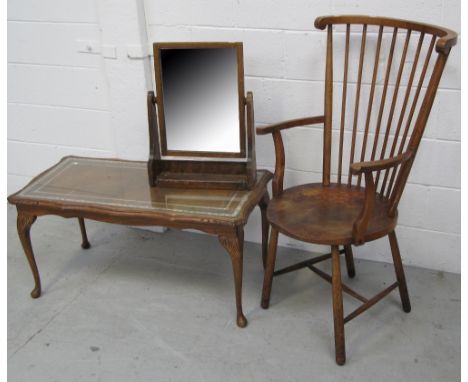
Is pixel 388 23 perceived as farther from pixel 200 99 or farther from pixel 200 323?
pixel 200 323

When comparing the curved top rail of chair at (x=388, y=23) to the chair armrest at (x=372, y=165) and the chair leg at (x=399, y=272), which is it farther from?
the chair leg at (x=399, y=272)

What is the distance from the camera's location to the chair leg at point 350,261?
244 centimetres

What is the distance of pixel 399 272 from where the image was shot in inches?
86.4

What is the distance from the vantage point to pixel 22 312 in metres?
2.40

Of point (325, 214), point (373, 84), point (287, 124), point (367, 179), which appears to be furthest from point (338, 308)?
point (373, 84)

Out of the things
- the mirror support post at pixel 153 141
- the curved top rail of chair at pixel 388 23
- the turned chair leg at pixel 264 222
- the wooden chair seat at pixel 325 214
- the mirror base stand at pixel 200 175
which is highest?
the curved top rail of chair at pixel 388 23

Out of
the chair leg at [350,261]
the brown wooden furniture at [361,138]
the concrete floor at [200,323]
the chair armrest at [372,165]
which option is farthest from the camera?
the chair leg at [350,261]

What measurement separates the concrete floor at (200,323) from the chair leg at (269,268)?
0.20 feet

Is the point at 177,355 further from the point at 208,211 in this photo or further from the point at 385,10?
the point at 385,10

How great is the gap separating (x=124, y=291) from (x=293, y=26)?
1.38 m

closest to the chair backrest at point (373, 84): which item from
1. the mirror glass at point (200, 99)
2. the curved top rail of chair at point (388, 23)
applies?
the curved top rail of chair at point (388, 23)

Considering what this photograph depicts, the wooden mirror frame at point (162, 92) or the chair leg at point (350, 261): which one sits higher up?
the wooden mirror frame at point (162, 92)

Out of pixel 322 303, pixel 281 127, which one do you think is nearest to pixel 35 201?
pixel 281 127

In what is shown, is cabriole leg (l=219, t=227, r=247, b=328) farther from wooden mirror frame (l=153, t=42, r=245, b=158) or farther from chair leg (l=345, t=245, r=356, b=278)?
chair leg (l=345, t=245, r=356, b=278)
